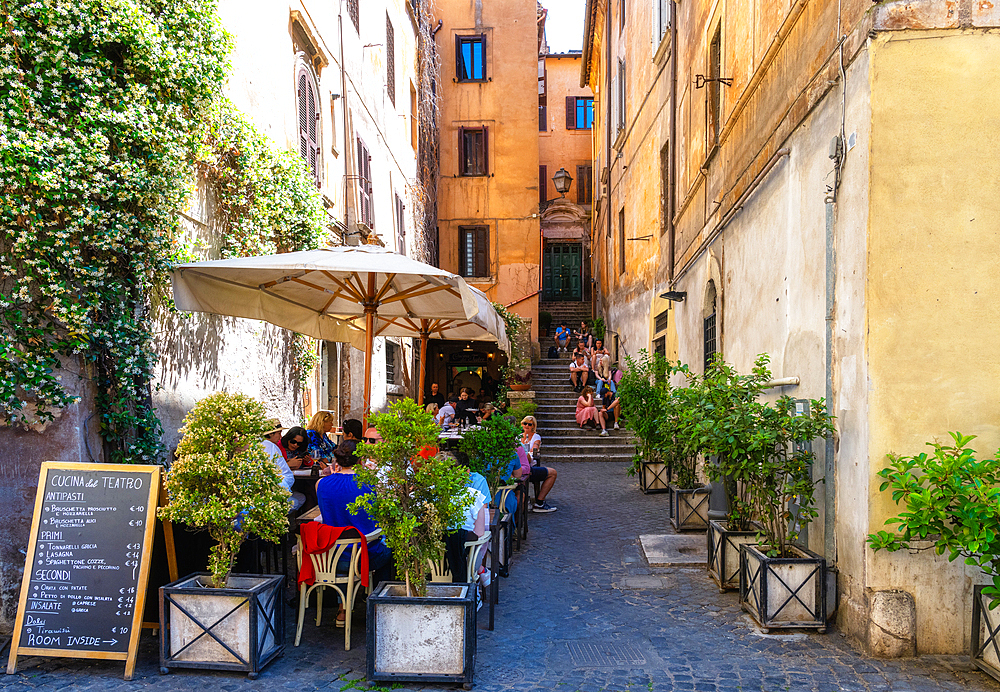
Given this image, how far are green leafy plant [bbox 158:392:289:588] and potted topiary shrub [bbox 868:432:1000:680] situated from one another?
3588mm

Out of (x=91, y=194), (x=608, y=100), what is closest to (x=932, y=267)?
(x=91, y=194)

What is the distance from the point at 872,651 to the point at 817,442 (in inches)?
58.3

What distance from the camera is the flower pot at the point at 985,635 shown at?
4.01 metres

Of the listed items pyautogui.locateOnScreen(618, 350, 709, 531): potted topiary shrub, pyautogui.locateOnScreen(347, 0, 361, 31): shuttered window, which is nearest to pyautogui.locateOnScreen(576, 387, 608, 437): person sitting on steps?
pyautogui.locateOnScreen(618, 350, 709, 531): potted topiary shrub

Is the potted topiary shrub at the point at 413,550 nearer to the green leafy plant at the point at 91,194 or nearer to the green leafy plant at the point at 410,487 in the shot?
the green leafy plant at the point at 410,487

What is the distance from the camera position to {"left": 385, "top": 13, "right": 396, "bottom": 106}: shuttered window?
1606 centimetres

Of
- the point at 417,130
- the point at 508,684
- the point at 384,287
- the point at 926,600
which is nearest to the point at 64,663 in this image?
the point at 508,684

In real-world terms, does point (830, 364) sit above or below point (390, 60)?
below

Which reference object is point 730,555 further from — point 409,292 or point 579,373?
point 579,373

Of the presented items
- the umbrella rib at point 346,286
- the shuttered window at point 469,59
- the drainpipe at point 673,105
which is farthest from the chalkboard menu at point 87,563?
the shuttered window at point 469,59

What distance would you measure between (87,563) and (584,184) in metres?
26.6

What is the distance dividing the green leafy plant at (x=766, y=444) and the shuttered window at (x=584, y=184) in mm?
23853

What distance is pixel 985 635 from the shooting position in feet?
13.5

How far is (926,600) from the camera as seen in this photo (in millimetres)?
4430
